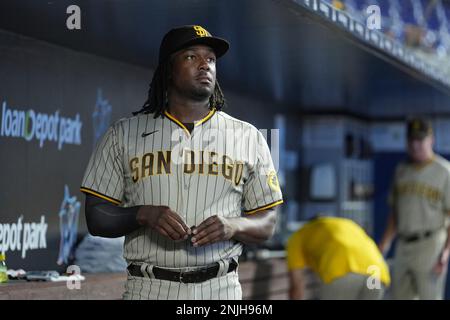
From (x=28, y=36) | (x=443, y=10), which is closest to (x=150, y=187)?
(x=28, y=36)

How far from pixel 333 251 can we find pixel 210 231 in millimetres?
2574

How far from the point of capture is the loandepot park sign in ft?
18.0

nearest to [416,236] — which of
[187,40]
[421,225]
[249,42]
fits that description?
[421,225]

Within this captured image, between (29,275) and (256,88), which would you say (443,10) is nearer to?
(256,88)

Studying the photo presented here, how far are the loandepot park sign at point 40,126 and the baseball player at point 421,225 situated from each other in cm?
267

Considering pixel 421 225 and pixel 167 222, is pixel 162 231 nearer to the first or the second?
pixel 167 222

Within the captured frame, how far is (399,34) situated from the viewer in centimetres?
1104

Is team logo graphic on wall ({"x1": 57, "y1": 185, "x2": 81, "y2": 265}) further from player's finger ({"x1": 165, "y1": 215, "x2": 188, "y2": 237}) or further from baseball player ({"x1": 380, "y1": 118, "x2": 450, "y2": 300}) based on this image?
player's finger ({"x1": 165, "y1": 215, "x2": 188, "y2": 237})

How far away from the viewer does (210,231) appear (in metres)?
3.07

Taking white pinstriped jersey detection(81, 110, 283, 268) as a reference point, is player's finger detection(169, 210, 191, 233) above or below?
below

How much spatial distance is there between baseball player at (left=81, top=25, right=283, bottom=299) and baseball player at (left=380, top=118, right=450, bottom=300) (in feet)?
14.2

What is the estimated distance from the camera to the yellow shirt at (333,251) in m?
5.53

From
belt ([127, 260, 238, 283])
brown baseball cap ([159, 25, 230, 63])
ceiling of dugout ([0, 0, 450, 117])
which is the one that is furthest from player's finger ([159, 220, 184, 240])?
ceiling of dugout ([0, 0, 450, 117])
